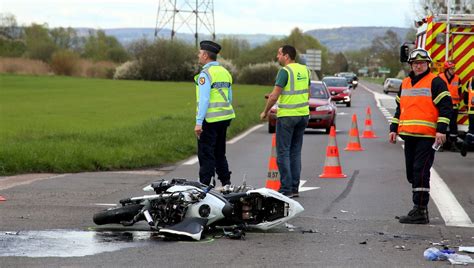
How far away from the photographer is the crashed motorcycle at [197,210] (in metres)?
8.48

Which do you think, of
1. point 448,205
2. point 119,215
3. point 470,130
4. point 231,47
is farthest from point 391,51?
point 119,215

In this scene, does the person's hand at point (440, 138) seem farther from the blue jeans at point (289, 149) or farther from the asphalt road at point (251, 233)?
the blue jeans at point (289, 149)

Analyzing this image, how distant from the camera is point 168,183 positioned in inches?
350

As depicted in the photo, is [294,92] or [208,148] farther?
[294,92]

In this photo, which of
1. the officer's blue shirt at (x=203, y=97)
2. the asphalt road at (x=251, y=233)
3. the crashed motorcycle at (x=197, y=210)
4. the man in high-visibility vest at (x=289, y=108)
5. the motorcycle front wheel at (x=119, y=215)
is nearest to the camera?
the asphalt road at (x=251, y=233)

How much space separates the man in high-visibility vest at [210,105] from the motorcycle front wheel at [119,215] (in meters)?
2.61

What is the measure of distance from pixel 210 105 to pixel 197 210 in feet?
10.2

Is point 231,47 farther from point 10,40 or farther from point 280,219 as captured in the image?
point 280,219

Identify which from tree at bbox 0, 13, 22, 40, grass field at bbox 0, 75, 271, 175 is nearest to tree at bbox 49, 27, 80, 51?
tree at bbox 0, 13, 22, 40

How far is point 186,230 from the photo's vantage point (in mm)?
8289

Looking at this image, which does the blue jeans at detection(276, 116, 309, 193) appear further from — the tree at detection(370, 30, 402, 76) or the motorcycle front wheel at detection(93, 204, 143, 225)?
the tree at detection(370, 30, 402, 76)

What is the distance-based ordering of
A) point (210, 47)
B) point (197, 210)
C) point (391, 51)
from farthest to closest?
point (391, 51) → point (210, 47) → point (197, 210)

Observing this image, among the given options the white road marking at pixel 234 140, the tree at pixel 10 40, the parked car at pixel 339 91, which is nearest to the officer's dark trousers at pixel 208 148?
the white road marking at pixel 234 140

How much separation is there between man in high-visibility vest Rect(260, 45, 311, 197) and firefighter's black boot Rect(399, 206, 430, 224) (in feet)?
7.34
